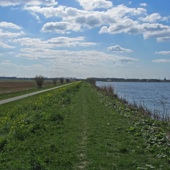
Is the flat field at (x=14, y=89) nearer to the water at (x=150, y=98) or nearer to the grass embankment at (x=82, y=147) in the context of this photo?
the water at (x=150, y=98)

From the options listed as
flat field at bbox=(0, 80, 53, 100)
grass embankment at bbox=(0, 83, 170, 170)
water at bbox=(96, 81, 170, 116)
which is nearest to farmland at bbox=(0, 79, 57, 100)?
flat field at bbox=(0, 80, 53, 100)

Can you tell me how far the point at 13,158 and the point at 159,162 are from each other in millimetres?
4109

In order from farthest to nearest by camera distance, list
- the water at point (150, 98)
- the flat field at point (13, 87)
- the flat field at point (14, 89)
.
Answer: the flat field at point (13, 87) < the flat field at point (14, 89) < the water at point (150, 98)

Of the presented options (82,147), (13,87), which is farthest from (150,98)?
(13,87)

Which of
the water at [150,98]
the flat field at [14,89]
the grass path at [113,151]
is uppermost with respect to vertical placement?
the flat field at [14,89]

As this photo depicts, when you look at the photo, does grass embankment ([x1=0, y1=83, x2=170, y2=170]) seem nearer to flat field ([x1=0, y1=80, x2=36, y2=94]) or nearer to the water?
the water

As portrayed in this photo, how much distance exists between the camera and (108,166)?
23.9 ft

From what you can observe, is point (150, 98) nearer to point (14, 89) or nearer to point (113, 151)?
point (14, 89)

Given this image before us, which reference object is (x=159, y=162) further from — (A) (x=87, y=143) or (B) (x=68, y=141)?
(B) (x=68, y=141)

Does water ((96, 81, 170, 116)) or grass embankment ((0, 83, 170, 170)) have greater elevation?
grass embankment ((0, 83, 170, 170))

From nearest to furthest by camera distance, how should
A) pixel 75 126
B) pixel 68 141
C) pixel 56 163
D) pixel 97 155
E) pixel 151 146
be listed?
1. pixel 56 163
2. pixel 97 155
3. pixel 151 146
4. pixel 68 141
5. pixel 75 126

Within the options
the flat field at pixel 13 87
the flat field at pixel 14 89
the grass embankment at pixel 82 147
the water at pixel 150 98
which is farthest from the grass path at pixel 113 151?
the flat field at pixel 13 87

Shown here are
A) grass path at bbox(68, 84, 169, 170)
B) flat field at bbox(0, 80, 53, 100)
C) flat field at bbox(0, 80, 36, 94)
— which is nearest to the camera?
grass path at bbox(68, 84, 169, 170)

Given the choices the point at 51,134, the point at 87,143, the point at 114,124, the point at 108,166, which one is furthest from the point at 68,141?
the point at 114,124
